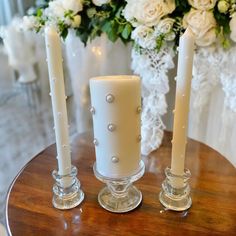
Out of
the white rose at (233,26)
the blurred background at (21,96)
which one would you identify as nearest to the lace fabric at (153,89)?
the white rose at (233,26)

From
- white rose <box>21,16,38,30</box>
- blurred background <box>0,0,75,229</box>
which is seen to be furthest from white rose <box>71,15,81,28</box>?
blurred background <box>0,0,75,229</box>

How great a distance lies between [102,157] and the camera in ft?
1.58

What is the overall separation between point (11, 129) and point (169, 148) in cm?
149

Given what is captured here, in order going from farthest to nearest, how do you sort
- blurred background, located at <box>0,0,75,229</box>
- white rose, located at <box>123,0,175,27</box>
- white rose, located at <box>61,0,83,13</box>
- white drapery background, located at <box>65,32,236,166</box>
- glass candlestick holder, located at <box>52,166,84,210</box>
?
blurred background, located at <box>0,0,75,229</box>, white drapery background, located at <box>65,32,236,166</box>, white rose, located at <box>61,0,83,13</box>, white rose, located at <box>123,0,175,27</box>, glass candlestick holder, located at <box>52,166,84,210</box>

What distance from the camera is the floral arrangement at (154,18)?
667 mm

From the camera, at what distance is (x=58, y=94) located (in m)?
0.47

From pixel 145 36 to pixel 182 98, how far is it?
0.30m

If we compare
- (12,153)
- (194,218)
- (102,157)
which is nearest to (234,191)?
(194,218)

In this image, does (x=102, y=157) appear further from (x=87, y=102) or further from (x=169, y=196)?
(x=87, y=102)

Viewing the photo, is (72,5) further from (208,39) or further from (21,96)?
(21,96)

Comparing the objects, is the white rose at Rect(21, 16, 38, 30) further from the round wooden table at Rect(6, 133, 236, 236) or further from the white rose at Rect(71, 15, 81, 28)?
the round wooden table at Rect(6, 133, 236, 236)

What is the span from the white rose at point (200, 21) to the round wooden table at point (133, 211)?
36cm

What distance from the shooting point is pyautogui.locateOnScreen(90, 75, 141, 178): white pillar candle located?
0.43 metres

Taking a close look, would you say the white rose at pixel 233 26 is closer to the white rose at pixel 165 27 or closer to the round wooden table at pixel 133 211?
the white rose at pixel 165 27
